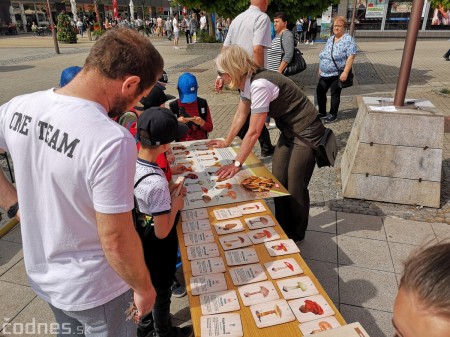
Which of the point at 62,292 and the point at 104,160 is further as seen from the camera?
the point at 62,292

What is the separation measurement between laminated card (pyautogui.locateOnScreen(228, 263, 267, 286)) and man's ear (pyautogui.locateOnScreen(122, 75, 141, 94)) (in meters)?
1.01

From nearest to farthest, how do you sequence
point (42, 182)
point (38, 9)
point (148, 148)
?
point (42, 182)
point (148, 148)
point (38, 9)

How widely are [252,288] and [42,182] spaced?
1.01 metres

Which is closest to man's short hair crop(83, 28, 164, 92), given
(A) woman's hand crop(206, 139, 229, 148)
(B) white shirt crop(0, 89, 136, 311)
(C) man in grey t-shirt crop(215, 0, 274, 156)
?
(B) white shirt crop(0, 89, 136, 311)

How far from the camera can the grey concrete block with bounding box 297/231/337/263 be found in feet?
9.80

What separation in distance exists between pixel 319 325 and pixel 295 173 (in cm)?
153

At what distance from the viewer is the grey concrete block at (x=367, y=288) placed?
2.48 m

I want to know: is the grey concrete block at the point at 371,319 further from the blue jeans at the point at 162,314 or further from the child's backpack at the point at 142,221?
the child's backpack at the point at 142,221

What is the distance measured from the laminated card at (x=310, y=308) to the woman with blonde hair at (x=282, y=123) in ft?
4.00

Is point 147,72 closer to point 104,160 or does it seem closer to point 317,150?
point 104,160

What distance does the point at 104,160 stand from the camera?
1.04 m

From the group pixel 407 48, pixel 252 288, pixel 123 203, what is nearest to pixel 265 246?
pixel 252 288

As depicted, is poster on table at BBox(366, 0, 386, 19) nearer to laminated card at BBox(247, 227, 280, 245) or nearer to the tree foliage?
the tree foliage

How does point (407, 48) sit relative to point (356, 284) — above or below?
above
